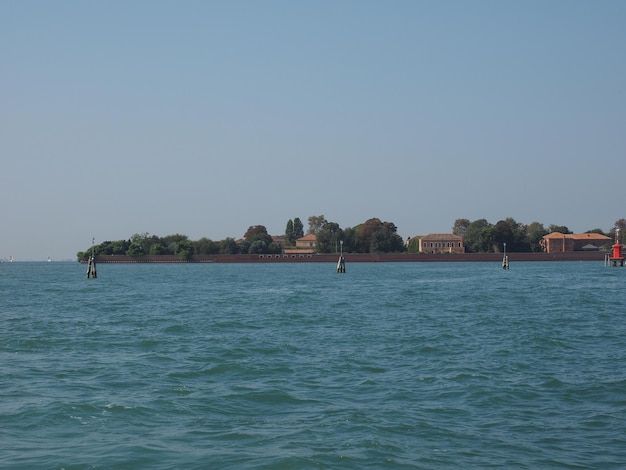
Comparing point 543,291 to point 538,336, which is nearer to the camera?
point 538,336

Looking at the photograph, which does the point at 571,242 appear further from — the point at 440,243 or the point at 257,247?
the point at 257,247

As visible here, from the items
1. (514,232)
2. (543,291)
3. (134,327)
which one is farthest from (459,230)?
(134,327)

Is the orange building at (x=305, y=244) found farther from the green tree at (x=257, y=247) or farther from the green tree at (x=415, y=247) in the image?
the green tree at (x=415, y=247)

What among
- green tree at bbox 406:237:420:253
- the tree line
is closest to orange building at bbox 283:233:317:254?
the tree line

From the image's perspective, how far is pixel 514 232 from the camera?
12912 centimetres

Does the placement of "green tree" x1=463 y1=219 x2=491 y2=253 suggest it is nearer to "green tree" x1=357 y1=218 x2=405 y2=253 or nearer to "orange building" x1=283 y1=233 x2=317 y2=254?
"green tree" x1=357 y1=218 x2=405 y2=253

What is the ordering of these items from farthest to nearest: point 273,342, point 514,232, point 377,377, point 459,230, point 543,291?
point 459,230 → point 514,232 → point 543,291 → point 273,342 → point 377,377

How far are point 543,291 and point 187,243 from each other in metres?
105

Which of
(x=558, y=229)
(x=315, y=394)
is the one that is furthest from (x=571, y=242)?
(x=315, y=394)

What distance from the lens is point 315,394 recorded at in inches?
425

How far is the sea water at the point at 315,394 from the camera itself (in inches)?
313

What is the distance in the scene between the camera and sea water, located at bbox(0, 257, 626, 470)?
795cm

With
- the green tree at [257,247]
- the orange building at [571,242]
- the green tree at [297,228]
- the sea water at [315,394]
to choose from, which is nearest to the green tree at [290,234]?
the green tree at [297,228]

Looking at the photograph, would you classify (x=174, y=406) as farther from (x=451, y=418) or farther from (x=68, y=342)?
(x=68, y=342)
